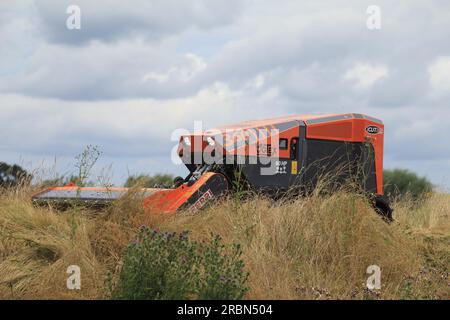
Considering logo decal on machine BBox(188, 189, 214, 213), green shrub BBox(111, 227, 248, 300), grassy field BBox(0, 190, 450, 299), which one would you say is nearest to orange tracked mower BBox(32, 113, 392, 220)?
logo decal on machine BBox(188, 189, 214, 213)

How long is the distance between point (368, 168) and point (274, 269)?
5246 millimetres

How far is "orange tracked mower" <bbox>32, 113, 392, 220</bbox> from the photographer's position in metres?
11.0

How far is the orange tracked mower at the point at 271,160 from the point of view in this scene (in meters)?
11.0

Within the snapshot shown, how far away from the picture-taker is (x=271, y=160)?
39.8 ft

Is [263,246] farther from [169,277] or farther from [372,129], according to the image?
[372,129]

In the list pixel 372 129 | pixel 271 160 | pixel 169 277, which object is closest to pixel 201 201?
pixel 271 160

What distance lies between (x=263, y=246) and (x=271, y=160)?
10.8 ft

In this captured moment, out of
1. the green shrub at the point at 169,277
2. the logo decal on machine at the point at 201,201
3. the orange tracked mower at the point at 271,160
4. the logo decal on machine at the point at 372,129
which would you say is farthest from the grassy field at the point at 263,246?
the logo decal on machine at the point at 372,129

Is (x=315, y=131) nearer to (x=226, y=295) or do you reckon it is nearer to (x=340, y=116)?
(x=340, y=116)

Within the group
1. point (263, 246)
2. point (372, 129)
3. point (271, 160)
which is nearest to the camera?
point (263, 246)

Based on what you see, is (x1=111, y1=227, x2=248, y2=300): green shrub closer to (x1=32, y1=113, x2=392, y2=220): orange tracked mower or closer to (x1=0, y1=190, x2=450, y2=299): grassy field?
(x1=0, y1=190, x2=450, y2=299): grassy field

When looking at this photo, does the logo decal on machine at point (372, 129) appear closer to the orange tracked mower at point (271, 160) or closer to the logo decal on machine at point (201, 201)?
the orange tracked mower at point (271, 160)

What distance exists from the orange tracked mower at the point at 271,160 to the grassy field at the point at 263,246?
0.44 meters

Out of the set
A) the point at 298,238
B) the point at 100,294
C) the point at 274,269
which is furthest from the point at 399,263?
the point at 100,294
